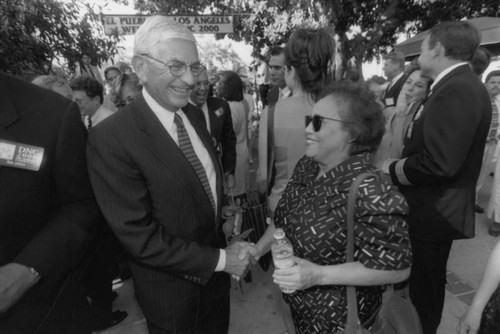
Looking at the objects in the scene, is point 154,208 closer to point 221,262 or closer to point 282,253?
point 221,262

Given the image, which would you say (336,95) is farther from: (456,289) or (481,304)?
(456,289)

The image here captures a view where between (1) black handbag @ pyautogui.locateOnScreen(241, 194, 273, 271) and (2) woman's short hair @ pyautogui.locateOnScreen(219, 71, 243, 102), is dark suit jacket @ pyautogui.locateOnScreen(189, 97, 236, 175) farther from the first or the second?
(1) black handbag @ pyautogui.locateOnScreen(241, 194, 273, 271)

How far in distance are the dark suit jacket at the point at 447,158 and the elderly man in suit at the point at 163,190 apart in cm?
106

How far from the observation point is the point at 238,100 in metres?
4.66

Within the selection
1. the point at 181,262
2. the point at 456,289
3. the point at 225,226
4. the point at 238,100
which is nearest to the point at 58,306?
the point at 181,262

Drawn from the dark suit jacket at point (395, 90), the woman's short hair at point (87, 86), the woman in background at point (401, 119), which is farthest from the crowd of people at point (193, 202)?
the dark suit jacket at point (395, 90)

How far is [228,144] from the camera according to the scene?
4.00 meters

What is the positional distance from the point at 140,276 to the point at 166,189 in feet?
1.52

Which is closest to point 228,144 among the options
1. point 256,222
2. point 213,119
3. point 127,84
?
point 213,119

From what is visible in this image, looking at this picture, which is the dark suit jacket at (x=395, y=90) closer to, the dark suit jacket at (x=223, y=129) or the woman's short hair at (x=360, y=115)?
the dark suit jacket at (x=223, y=129)

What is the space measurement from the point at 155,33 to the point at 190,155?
1.80 ft

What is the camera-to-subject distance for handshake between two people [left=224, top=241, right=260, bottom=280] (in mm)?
1535

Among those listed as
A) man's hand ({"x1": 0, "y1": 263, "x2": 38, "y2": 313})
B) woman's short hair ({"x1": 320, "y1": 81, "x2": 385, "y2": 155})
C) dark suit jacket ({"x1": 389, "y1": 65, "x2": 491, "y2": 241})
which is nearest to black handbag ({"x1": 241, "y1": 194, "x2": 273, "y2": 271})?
dark suit jacket ({"x1": 389, "y1": 65, "x2": 491, "y2": 241})

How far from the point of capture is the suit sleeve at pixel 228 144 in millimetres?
3949
